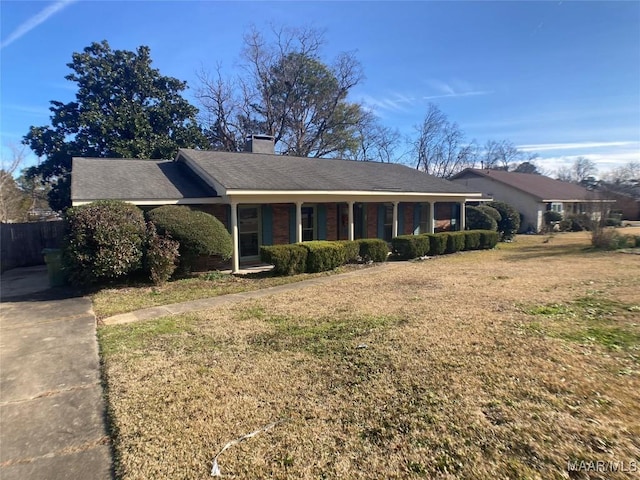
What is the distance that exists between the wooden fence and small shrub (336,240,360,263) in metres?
10.7

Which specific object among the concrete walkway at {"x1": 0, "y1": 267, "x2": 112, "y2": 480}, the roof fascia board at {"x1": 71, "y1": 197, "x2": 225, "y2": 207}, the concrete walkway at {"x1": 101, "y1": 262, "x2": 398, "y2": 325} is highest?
the roof fascia board at {"x1": 71, "y1": 197, "x2": 225, "y2": 207}

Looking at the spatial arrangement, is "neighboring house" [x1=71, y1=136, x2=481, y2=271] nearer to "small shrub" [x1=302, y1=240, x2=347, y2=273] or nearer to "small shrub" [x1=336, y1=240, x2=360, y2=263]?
"small shrub" [x1=336, y1=240, x2=360, y2=263]

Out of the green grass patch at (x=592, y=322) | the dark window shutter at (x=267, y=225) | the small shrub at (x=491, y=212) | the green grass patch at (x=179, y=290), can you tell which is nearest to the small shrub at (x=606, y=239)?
the small shrub at (x=491, y=212)

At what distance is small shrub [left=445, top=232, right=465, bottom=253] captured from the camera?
54.1ft

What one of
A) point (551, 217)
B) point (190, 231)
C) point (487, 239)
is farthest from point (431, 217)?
point (551, 217)

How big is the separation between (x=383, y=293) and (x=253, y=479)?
6.09 meters

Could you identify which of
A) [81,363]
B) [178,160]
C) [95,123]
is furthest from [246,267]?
[95,123]

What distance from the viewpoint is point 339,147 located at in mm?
31547

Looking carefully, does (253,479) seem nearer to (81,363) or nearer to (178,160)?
(81,363)

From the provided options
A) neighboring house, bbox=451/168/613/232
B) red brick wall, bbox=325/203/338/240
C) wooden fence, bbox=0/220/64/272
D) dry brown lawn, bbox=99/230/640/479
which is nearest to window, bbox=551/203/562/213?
neighboring house, bbox=451/168/613/232

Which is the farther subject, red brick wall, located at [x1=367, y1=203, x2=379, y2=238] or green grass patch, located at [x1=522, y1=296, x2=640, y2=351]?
red brick wall, located at [x1=367, y1=203, x2=379, y2=238]

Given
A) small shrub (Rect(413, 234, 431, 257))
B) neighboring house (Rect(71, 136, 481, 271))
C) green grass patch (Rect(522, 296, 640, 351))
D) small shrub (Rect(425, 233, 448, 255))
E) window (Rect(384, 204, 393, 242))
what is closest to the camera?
green grass patch (Rect(522, 296, 640, 351))

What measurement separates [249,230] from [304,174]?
11.4 ft

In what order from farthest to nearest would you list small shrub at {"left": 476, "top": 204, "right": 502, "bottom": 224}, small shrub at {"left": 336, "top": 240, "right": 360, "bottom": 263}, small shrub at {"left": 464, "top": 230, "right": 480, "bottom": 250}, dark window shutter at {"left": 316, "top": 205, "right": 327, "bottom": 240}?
1. small shrub at {"left": 476, "top": 204, "right": 502, "bottom": 224}
2. small shrub at {"left": 464, "top": 230, "right": 480, "bottom": 250}
3. dark window shutter at {"left": 316, "top": 205, "right": 327, "bottom": 240}
4. small shrub at {"left": 336, "top": 240, "right": 360, "bottom": 263}
